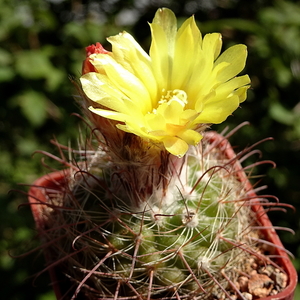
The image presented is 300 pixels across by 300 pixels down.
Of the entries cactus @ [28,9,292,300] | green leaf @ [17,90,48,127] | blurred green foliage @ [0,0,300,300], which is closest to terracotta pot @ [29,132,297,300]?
cactus @ [28,9,292,300]

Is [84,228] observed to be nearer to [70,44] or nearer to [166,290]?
[166,290]

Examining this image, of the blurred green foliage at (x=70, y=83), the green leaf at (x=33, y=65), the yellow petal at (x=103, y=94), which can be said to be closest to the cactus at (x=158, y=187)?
the yellow petal at (x=103, y=94)

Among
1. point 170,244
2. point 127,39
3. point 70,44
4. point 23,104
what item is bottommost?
point 23,104

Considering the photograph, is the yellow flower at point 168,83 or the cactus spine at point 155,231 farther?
the cactus spine at point 155,231

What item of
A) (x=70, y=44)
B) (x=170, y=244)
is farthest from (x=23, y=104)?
(x=170, y=244)

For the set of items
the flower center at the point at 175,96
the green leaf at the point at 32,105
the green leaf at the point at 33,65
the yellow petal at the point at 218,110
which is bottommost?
the green leaf at the point at 32,105

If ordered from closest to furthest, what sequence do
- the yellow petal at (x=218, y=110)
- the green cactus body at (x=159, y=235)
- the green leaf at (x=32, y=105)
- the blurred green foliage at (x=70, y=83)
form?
1. the yellow petal at (x=218, y=110)
2. the green cactus body at (x=159, y=235)
3. the blurred green foliage at (x=70, y=83)
4. the green leaf at (x=32, y=105)

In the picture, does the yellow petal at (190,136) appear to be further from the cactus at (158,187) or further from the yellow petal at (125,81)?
the yellow petal at (125,81)
